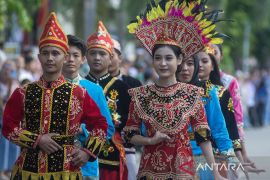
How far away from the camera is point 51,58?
768 cm

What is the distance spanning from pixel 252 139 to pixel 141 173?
16713mm

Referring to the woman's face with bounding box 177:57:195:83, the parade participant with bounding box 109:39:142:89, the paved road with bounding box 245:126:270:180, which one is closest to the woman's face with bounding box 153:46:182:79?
the woman's face with bounding box 177:57:195:83

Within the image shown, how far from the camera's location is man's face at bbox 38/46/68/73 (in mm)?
7680

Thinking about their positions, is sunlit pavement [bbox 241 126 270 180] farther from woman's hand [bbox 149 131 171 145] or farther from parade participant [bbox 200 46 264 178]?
woman's hand [bbox 149 131 171 145]

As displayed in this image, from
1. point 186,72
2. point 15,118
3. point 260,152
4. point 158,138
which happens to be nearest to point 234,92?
point 186,72

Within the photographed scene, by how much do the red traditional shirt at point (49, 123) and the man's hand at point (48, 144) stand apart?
38 mm

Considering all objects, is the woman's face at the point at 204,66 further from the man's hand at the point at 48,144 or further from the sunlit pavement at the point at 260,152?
the sunlit pavement at the point at 260,152

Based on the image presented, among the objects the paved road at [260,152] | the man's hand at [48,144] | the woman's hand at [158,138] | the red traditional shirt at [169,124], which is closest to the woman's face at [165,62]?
the red traditional shirt at [169,124]

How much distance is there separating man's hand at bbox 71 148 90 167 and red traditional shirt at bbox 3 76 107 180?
3 cm

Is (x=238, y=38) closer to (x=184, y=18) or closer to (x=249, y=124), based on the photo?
(x=249, y=124)

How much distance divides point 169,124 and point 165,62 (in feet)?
1.67

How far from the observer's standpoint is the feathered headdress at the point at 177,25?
8.29 metres

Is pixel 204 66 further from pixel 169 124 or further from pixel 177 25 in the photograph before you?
pixel 169 124

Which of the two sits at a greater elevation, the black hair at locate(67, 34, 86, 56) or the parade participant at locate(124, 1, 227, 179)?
the black hair at locate(67, 34, 86, 56)
